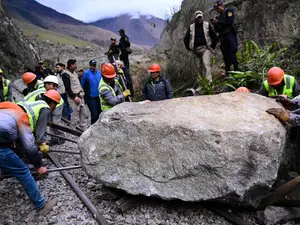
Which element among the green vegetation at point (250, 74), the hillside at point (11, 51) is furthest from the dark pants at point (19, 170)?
the hillside at point (11, 51)

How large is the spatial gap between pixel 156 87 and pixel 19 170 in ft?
9.03

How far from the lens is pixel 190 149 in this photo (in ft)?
11.2

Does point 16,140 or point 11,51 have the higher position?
point 11,51

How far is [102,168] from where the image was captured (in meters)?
3.75

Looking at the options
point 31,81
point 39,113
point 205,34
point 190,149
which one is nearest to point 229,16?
point 205,34

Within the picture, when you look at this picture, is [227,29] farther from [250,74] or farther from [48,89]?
[48,89]

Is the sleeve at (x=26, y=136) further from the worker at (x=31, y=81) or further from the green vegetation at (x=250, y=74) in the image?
the green vegetation at (x=250, y=74)

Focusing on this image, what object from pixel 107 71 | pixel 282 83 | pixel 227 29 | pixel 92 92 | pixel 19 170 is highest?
pixel 227 29

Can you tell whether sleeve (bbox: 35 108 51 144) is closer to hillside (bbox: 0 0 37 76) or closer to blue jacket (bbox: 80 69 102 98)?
blue jacket (bbox: 80 69 102 98)

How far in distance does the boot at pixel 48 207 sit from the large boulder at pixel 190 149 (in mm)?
752

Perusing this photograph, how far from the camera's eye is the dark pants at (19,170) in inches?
136

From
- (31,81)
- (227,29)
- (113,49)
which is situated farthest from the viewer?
(113,49)

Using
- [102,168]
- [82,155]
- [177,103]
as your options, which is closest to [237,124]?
[177,103]

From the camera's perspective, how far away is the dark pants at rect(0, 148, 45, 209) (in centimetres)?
345
